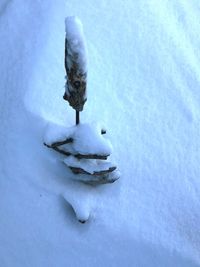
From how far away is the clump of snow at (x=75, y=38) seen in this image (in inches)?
49.3

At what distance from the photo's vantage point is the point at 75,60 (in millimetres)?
1293

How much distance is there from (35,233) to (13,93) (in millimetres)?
603

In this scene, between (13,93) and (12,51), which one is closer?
(13,93)

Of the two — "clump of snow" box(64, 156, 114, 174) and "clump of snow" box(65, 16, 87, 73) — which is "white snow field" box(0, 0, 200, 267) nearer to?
"clump of snow" box(64, 156, 114, 174)

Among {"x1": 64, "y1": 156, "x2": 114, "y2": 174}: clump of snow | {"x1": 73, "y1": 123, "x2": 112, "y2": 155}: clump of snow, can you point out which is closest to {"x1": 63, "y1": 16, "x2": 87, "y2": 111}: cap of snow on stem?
{"x1": 73, "y1": 123, "x2": 112, "y2": 155}: clump of snow

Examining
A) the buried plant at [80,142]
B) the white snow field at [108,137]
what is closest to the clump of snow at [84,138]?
the buried plant at [80,142]

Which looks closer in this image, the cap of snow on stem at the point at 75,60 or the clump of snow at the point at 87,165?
the cap of snow on stem at the point at 75,60

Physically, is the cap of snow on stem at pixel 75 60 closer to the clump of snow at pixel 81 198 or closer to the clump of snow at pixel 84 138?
the clump of snow at pixel 84 138

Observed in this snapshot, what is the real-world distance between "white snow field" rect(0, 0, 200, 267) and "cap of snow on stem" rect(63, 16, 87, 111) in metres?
0.36

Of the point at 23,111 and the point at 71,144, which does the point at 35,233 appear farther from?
the point at 23,111

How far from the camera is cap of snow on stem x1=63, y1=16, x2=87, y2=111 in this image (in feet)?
4.12

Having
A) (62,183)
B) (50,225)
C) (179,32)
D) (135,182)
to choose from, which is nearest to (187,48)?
(179,32)

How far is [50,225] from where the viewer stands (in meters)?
1.65

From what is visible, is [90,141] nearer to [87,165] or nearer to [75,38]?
[87,165]
